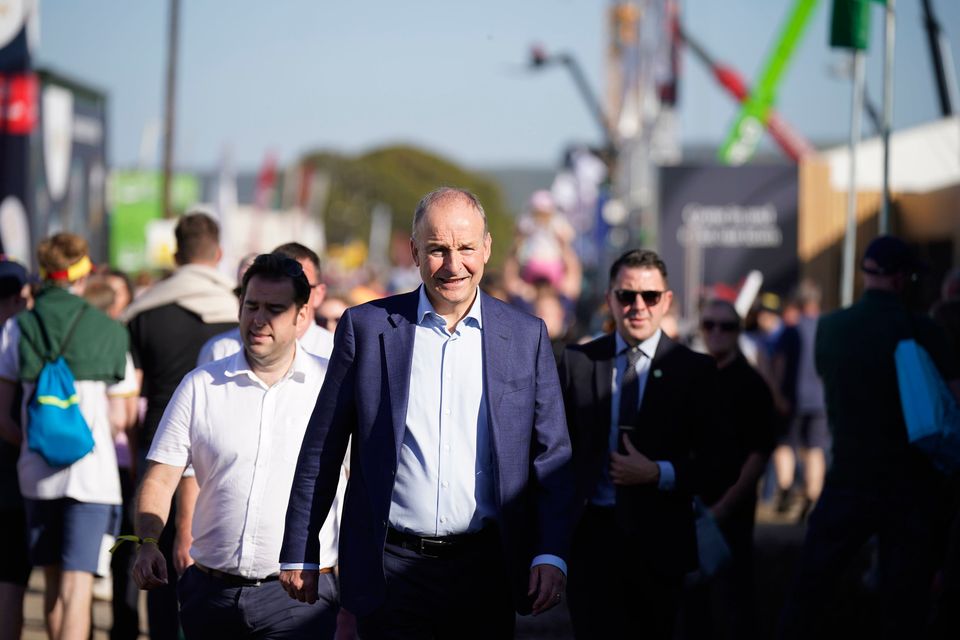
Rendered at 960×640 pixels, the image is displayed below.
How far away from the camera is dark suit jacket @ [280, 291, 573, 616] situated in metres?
3.91

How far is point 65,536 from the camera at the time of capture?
237 inches

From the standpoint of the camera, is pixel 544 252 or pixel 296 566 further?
pixel 544 252

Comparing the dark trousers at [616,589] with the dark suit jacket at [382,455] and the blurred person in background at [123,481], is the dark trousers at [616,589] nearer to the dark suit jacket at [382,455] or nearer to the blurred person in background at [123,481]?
the dark suit jacket at [382,455]

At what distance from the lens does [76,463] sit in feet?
19.8

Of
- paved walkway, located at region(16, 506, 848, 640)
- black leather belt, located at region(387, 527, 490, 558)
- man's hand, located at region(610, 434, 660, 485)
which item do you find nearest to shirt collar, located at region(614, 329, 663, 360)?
man's hand, located at region(610, 434, 660, 485)

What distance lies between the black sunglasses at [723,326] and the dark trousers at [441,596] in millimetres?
3417

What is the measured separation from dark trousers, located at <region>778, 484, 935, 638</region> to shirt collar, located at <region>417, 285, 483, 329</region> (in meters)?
2.80

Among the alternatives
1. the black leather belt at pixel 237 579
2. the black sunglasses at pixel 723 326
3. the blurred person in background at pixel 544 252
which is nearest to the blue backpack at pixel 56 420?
the black leather belt at pixel 237 579

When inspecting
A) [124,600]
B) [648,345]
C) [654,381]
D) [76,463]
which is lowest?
[124,600]

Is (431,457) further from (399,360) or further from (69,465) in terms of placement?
(69,465)

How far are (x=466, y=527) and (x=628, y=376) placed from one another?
1.62 metres

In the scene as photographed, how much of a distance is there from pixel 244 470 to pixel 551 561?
110 cm

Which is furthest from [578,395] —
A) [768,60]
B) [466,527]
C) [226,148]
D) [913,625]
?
[226,148]

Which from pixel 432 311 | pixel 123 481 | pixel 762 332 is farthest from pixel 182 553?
pixel 762 332
